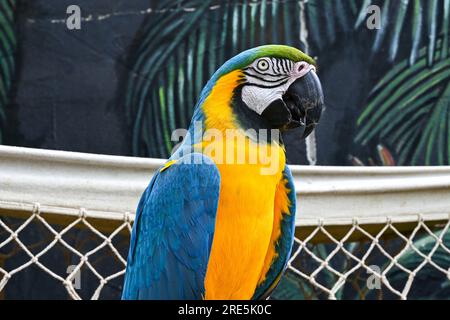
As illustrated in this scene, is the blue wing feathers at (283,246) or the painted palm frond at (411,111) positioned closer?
the blue wing feathers at (283,246)

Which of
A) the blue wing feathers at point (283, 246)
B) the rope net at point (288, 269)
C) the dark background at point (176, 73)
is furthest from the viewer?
the dark background at point (176, 73)

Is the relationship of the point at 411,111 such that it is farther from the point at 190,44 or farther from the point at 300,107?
the point at 300,107

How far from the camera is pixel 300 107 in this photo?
1.45 m

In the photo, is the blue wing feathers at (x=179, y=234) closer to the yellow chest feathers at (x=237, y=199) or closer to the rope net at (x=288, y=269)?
the yellow chest feathers at (x=237, y=199)

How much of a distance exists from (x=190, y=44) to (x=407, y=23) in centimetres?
80

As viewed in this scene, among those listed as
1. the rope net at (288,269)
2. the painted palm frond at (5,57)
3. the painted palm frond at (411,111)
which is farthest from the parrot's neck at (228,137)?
the painted palm frond at (5,57)

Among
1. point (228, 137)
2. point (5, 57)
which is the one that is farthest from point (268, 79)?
point (5, 57)

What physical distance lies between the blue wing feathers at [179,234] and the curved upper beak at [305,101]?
19cm

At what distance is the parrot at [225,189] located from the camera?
1.39m

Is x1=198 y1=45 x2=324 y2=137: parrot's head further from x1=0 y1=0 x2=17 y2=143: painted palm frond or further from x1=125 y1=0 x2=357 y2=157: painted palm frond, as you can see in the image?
x1=0 y1=0 x2=17 y2=143: painted palm frond
